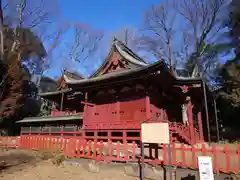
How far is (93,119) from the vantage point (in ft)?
52.7

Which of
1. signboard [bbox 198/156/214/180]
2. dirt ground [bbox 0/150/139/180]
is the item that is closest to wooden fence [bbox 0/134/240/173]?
dirt ground [bbox 0/150/139/180]

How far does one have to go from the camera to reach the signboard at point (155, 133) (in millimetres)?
6496

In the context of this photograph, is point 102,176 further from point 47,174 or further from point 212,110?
point 212,110

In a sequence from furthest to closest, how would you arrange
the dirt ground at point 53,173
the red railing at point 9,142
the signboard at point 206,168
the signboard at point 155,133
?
the red railing at point 9,142
the dirt ground at point 53,173
the signboard at point 155,133
the signboard at point 206,168

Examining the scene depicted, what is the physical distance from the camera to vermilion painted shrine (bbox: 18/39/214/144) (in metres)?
13.2

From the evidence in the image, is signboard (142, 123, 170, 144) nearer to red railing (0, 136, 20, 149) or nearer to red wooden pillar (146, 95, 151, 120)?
red wooden pillar (146, 95, 151, 120)

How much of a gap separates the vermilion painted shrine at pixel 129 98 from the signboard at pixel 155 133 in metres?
4.47

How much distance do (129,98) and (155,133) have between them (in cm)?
799

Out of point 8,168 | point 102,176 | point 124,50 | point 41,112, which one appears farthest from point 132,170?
point 41,112

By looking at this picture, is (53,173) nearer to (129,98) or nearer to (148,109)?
(148,109)

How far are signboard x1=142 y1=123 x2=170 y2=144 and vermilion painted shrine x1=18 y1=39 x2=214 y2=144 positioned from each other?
14.7ft

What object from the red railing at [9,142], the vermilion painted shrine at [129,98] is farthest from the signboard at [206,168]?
the red railing at [9,142]

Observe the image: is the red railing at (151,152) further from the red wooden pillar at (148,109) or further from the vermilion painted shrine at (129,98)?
the red wooden pillar at (148,109)

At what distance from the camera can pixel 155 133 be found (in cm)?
680
